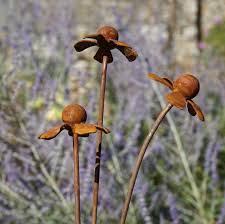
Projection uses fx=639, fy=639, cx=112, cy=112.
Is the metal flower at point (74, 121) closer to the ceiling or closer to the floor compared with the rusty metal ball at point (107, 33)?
closer to the floor

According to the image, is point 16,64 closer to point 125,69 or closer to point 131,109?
point 131,109

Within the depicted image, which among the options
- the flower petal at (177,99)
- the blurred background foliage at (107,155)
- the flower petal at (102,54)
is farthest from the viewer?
the blurred background foliage at (107,155)

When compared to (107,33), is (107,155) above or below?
below

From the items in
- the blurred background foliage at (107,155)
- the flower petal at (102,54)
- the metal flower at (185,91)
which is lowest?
the blurred background foliage at (107,155)

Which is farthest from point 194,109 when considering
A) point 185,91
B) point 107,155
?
point 107,155

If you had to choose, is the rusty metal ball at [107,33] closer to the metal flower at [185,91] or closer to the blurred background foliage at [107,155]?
the metal flower at [185,91]

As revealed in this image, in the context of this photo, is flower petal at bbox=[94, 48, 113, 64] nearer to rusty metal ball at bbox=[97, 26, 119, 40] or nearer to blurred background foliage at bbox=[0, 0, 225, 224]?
rusty metal ball at bbox=[97, 26, 119, 40]

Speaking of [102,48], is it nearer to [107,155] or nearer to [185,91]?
[185,91]

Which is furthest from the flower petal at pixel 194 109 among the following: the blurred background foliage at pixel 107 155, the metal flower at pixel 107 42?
the blurred background foliage at pixel 107 155

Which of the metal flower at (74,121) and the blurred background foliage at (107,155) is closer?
the metal flower at (74,121)

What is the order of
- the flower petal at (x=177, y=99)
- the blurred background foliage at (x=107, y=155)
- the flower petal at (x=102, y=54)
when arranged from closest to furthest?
the flower petal at (x=177, y=99) → the flower petal at (x=102, y=54) → the blurred background foliage at (x=107, y=155)
